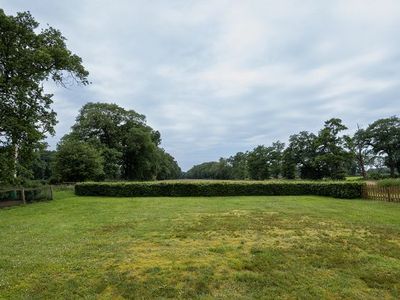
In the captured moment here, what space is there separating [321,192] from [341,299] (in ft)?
70.9

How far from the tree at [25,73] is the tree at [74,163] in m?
11.3

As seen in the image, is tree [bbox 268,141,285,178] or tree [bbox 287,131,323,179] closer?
tree [bbox 287,131,323,179]

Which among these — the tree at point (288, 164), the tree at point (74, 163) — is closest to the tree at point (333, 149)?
the tree at point (288, 164)

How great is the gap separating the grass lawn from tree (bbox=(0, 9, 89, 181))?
11.8m

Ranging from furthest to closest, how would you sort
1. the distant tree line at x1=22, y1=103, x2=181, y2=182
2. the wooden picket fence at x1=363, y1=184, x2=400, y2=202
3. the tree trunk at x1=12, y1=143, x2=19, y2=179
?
the distant tree line at x1=22, y1=103, x2=181, y2=182
the tree trunk at x1=12, y1=143, x2=19, y2=179
the wooden picket fence at x1=363, y1=184, x2=400, y2=202

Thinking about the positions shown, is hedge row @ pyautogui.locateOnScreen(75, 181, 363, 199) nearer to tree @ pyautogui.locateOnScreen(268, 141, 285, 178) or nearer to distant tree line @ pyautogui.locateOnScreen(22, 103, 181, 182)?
distant tree line @ pyautogui.locateOnScreen(22, 103, 181, 182)

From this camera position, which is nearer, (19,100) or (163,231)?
(163,231)

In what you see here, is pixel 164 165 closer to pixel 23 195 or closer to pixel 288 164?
pixel 288 164

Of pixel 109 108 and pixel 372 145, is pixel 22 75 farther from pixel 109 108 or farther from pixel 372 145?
pixel 372 145

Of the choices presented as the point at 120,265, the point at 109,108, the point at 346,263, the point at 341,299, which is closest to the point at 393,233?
the point at 346,263

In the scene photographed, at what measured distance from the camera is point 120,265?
20.5 feet

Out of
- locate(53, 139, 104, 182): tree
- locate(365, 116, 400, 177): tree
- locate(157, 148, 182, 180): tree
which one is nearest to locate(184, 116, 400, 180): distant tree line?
locate(365, 116, 400, 177): tree

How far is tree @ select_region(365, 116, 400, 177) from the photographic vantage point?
60594 mm

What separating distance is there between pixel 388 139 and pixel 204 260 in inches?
2575
